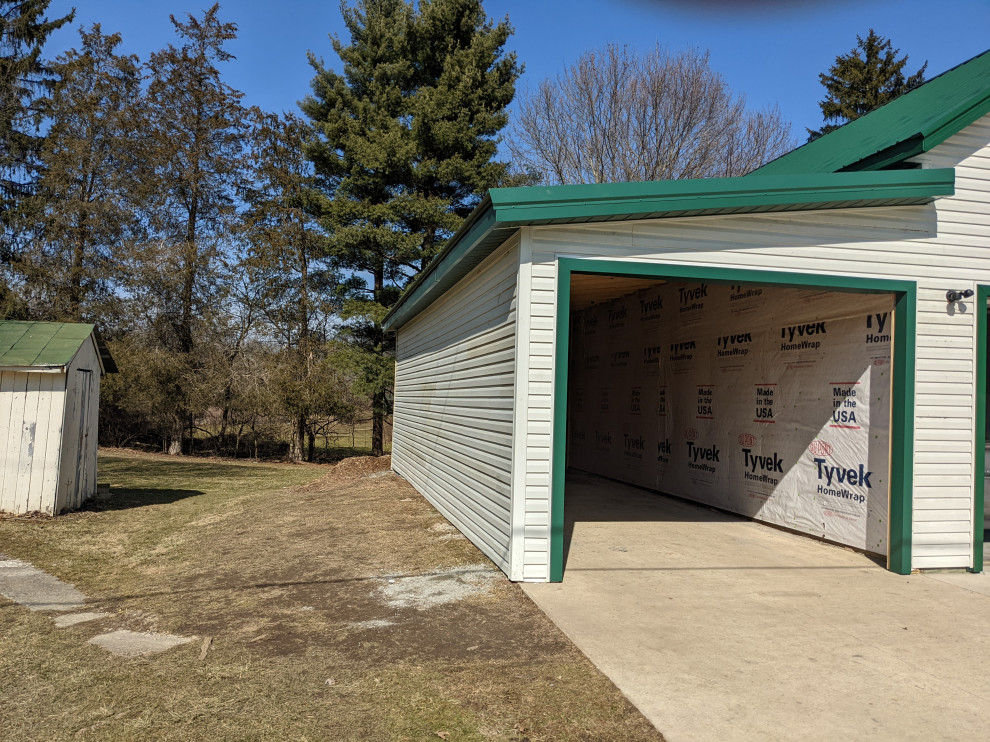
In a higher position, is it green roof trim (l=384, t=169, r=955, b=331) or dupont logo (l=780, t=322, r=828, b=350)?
green roof trim (l=384, t=169, r=955, b=331)

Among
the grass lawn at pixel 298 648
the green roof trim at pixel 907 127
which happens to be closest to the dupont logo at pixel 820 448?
the green roof trim at pixel 907 127

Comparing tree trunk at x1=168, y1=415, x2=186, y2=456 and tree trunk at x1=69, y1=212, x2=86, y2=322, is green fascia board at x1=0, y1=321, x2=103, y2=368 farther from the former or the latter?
tree trunk at x1=69, y1=212, x2=86, y2=322

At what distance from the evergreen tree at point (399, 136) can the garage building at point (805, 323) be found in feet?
37.8

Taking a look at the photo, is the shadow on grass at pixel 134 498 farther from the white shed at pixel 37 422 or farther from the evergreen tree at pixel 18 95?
the evergreen tree at pixel 18 95

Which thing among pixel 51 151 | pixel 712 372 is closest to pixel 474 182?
pixel 712 372

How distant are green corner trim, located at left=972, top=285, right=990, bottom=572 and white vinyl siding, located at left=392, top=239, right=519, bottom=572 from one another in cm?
407

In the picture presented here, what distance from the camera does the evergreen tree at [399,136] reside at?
19188mm

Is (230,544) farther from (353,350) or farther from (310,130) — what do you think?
(310,130)

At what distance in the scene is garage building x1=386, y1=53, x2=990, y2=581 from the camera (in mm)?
5469

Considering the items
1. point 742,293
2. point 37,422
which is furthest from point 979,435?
point 37,422

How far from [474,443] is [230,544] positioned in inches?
105

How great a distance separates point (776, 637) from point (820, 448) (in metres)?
3.52

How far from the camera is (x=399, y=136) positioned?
1902 cm

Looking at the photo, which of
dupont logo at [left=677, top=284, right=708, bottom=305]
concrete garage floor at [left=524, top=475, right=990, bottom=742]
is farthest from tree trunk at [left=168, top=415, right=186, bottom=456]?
concrete garage floor at [left=524, top=475, right=990, bottom=742]
